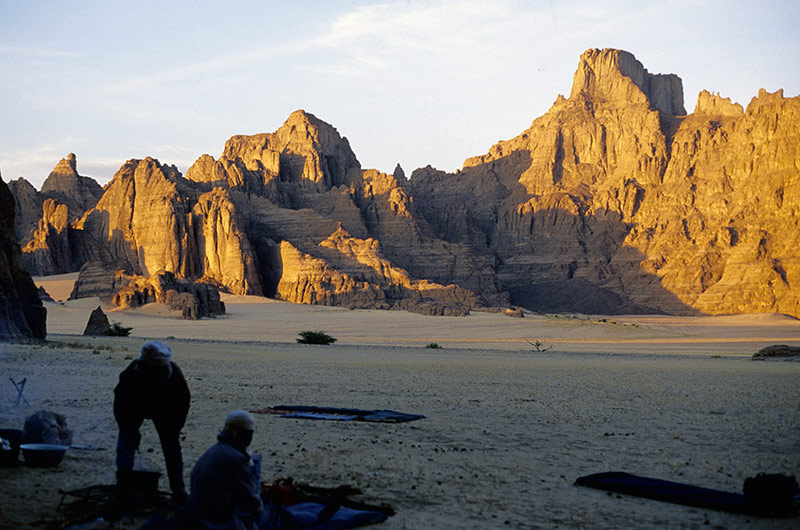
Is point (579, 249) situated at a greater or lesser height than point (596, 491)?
greater

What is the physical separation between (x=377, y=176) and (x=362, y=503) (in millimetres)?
109964

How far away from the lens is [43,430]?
838 cm

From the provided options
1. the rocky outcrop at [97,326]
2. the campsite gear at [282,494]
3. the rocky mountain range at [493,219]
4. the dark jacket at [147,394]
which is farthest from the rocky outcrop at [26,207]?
the campsite gear at [282,494]

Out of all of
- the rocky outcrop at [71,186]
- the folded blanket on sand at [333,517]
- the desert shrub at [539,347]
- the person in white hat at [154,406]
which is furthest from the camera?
the rocky outcrop at [71,186]

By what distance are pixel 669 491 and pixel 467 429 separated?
4.03 m

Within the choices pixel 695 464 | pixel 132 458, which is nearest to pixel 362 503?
pixel 132 458

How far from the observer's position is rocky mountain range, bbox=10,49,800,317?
87.6m

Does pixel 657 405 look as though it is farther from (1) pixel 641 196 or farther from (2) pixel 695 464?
(1) pixel 641 196

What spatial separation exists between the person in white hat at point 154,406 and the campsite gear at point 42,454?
4.38 ft

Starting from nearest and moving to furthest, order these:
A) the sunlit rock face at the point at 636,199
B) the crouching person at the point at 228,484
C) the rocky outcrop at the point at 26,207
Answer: the crouching person at the point at 228,484 < the sunlit rock face at the point at 636,199 < the rocky outcrop at the point at 26,207

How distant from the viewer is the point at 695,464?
9.35 m

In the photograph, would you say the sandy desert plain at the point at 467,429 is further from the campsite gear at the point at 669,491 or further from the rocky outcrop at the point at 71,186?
the rocky outcrop at the point at 71,186

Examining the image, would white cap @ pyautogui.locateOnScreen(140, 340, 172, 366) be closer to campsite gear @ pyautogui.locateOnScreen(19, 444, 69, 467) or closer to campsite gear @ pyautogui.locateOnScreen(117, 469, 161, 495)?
campsite gear @ pyautogui.locateOnScreen(117, 469, 161, 495)

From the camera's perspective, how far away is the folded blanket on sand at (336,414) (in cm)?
1198
